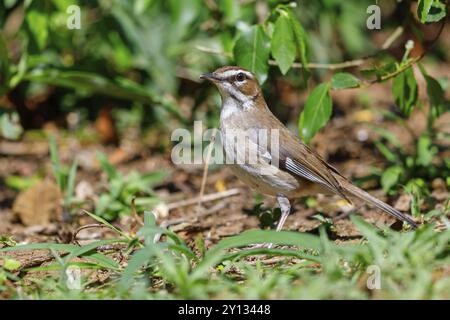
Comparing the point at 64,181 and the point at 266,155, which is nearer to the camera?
the point at 266,155

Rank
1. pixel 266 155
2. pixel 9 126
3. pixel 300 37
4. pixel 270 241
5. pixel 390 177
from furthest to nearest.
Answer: pixel 9 126, pixel 390 177, pixel 266 155, pixel 300 37, pixel 270 241

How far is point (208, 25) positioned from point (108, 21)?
1147 millimetres

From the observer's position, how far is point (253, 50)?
623 centimetres

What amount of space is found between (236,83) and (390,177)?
1663mm

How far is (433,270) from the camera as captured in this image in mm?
4305

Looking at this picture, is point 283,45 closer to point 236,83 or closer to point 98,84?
point 236,83

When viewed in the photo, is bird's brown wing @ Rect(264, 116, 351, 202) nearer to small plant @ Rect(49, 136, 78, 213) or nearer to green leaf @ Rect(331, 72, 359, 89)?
green leaf @ Rect(331, 72, 359, 89)

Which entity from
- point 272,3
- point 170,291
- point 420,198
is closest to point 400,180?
point 420,198

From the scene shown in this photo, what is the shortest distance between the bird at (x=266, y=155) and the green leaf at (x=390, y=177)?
0.58m

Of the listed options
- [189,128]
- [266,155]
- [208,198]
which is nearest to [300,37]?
[266,155]

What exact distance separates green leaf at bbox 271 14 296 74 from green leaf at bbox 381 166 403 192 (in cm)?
159

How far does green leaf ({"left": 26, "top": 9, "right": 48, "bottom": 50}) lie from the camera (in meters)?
7.36

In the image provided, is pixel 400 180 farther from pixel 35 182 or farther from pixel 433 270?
pixel 35 182

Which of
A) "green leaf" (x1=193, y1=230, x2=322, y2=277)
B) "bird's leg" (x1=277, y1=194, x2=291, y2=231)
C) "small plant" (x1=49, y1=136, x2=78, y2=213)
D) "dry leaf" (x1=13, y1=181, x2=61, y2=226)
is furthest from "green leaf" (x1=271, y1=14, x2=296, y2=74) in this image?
"dry leaf" (x1=13, y1=181, x2=61, y2=226)
